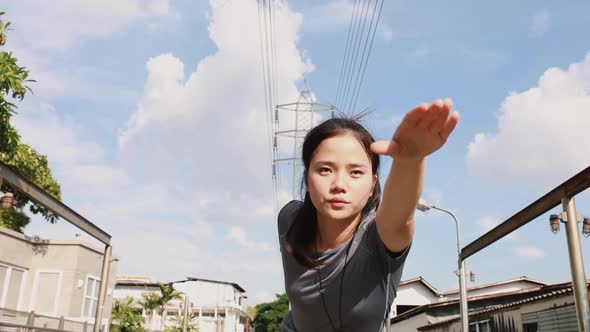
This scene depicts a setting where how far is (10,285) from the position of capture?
73.6ft

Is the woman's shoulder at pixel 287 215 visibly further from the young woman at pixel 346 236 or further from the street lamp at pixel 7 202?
the street lamp at pixel 7 202

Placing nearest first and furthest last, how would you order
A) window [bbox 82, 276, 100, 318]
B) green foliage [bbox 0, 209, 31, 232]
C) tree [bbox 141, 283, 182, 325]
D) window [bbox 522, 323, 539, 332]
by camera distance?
window [bbox 522, 323, 539, 332]
window [bbox 82, 276, 100, 318]
green foliage [bbox 0, 209, 31, 232]
tree [bbox 141, 283, 182, 325]

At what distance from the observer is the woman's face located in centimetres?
207

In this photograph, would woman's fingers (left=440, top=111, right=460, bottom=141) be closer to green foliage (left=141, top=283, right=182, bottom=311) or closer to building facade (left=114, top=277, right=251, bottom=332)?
green foliage (left=141, top=283, right=182, bottom=311)

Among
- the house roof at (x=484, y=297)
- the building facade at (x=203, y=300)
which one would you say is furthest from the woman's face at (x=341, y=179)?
the building facade at (x=203, y=300)

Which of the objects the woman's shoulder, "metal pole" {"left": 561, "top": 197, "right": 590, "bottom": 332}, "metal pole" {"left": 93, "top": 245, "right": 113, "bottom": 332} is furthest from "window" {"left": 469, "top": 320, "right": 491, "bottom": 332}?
the woman's shoulder

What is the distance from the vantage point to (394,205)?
1.83 metres

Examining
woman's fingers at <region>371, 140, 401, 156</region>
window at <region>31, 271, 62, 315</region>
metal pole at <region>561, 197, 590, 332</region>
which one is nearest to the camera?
woman's fingers at <region>371, 140, 401, 156</region>

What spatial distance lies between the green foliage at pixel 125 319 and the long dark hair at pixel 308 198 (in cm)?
4421

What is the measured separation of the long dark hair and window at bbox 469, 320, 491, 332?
713 inches

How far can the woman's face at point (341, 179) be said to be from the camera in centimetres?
207

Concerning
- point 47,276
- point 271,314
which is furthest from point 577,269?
point 271,314

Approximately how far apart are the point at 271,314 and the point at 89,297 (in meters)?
47.2

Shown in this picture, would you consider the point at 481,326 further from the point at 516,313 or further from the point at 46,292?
the point at 46,292
